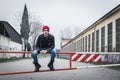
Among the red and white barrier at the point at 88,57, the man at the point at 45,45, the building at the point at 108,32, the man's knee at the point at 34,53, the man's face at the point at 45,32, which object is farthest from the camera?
the building at the point at 108,32

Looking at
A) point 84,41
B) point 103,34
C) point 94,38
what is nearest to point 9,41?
point 84,41

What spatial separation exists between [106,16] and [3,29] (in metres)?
37.5

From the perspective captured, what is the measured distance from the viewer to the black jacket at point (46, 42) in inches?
317

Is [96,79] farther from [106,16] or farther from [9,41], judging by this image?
[9,41]

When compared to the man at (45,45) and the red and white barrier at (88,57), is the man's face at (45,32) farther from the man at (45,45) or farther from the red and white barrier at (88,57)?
the red and white barrier at (88,57)

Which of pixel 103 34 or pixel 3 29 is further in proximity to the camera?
pixel 3 29

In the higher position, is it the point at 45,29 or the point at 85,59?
the point at 45,29

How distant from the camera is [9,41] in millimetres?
66438

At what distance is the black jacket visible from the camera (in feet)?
26.4

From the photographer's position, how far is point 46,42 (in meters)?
8.14

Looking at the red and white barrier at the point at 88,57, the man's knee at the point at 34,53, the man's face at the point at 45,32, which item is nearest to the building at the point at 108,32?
the red and white barrier at the point at 88,57

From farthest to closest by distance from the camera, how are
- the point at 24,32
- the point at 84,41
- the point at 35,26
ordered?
the point at 24,32, the point at 35,26, the point at 84,41

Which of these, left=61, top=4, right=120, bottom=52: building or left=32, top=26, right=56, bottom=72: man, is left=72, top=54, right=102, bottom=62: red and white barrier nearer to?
left=32, top=26, right=56, bottom=72: man

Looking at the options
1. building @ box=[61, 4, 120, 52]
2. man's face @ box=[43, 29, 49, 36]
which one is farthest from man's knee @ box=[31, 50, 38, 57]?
building @ box=[61, 4, 120, 52]
